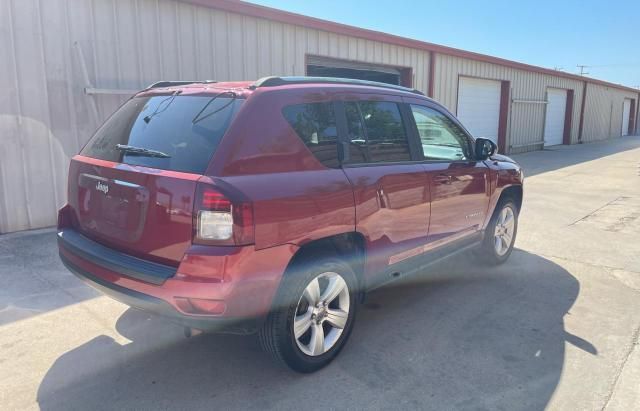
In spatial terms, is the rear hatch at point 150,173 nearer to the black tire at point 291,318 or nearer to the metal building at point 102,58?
the black tire at point 291,318

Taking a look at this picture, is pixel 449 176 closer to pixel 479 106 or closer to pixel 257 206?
pixel 257 206

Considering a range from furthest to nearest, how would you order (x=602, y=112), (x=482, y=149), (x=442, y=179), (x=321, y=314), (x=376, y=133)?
(x=602, y=112) < (x=482, y=149) < (x=442, y=179) < (x=376, y=133) < (x=321, y=314)

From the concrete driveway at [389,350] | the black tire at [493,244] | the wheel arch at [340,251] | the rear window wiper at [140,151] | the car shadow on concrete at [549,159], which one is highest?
the rear window wiper at [140,151]

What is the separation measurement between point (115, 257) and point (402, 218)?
2002mm

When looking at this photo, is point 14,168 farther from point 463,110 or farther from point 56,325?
point 463,110

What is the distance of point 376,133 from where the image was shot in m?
3.61

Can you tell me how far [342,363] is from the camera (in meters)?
3.28

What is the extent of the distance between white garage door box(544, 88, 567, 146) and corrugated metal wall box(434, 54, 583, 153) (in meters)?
0.43

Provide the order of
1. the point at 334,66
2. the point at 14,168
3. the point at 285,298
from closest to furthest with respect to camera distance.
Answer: the point at 285,298 → the point at 14,168 → the point at 334,66

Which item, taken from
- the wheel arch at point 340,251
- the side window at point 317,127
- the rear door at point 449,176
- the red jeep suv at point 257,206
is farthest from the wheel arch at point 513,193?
the side window at point 317,127

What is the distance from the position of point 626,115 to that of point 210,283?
43.2 m

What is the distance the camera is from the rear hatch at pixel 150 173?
2.64 meters

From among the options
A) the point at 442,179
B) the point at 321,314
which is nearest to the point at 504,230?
the point at 442,179

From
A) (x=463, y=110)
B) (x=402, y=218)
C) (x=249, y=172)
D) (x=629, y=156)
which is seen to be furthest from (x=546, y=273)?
(x=629, y=156)
